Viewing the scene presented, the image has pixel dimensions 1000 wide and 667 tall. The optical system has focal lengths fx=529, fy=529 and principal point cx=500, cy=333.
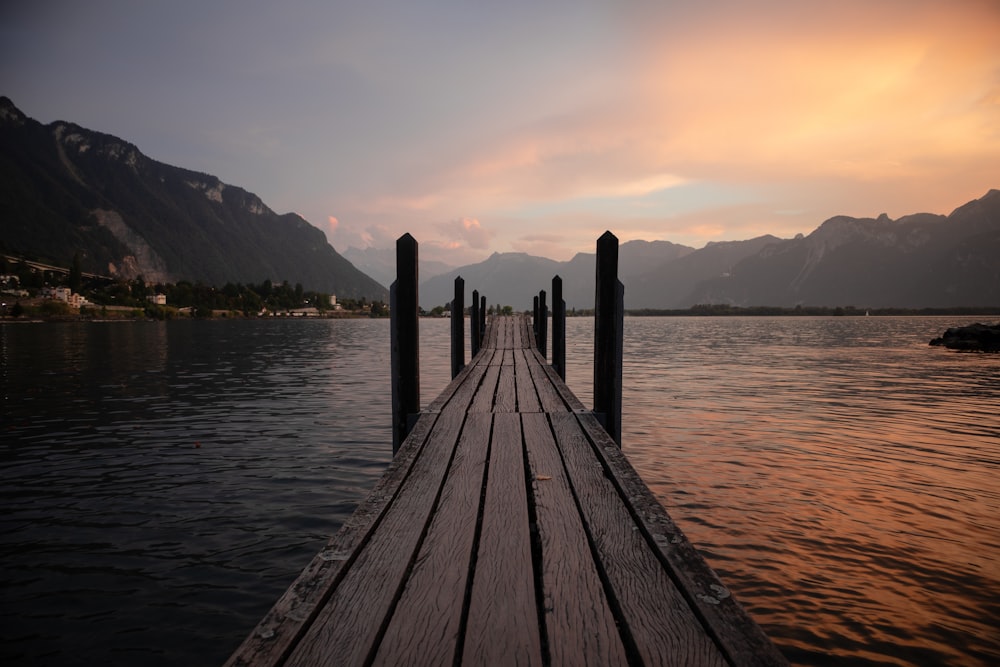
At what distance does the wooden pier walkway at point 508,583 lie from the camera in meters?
2.30

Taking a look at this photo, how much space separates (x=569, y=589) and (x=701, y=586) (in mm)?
690

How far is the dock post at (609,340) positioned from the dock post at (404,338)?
2486mm

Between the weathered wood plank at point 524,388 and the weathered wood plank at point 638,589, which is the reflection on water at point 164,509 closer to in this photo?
the weathered wood plank at point 524,388

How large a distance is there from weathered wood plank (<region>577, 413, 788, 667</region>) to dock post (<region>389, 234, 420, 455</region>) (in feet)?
11.2

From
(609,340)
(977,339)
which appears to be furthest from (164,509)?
(977,339)

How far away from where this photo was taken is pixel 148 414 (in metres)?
14.7

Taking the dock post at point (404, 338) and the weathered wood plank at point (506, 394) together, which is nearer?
the dock post at point (404, 338)

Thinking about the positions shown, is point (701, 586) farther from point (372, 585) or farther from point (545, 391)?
point (545, 391)

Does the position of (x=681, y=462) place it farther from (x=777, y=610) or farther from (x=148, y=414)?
(x=148, y=414)

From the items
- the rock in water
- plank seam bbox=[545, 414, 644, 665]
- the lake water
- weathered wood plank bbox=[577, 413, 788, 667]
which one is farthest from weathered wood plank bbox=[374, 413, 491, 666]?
the rock in water

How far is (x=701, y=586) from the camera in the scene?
278cm

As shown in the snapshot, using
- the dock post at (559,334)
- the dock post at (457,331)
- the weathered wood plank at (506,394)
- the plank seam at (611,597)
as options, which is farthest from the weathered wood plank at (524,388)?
the plank seam at (611,597)

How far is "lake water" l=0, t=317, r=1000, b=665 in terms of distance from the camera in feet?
15.4

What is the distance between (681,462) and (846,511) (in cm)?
291
